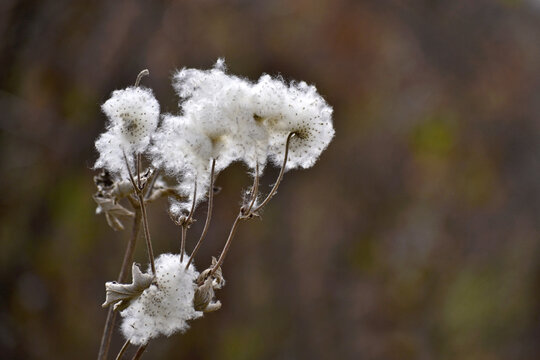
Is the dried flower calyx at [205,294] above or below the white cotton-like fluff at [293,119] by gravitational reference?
below

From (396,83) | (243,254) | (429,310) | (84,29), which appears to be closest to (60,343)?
(243,254)

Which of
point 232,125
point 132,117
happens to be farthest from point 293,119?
point 132,117

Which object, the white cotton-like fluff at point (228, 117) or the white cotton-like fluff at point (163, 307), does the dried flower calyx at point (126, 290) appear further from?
the white cotton-like fluff at point (228, 117)

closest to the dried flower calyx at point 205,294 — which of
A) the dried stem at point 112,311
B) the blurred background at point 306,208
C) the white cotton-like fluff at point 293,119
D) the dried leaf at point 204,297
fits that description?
the dried leaf at point 204,297

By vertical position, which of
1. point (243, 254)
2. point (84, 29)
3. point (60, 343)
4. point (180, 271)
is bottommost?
point (180, 271)

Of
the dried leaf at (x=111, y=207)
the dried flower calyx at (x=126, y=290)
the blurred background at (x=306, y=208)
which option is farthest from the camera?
the blurred background at (x=306, y=208)

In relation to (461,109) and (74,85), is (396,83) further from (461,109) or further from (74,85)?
(74,85)
